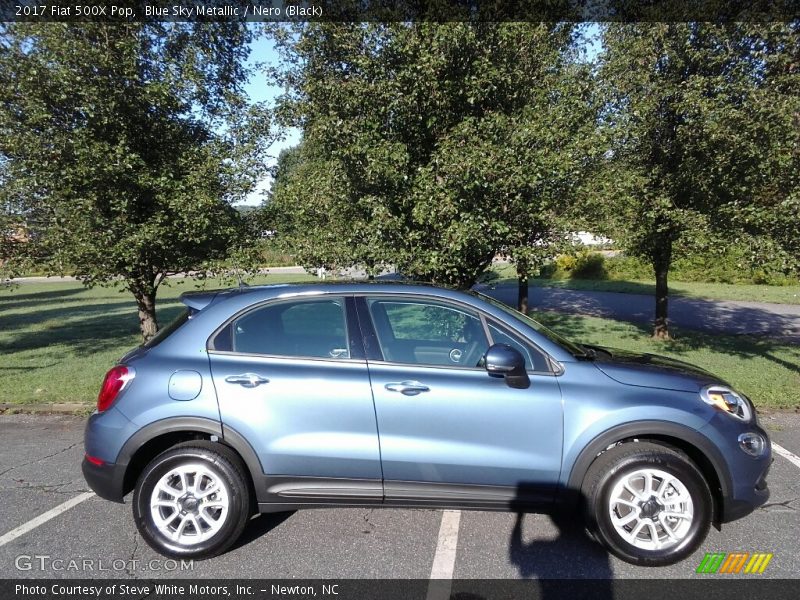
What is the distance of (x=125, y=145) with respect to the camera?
21.1 feet

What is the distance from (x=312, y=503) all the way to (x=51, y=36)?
623 cm

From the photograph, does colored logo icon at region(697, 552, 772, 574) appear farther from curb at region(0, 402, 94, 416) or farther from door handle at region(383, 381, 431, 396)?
curb at region(0, 402, 94, 416)

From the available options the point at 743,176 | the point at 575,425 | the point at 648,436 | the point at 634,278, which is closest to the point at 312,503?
the point at 575,425

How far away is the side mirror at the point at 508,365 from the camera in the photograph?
305 cm

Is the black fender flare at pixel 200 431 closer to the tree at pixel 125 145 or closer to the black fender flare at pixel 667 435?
the black fender flare at pixel 667 435

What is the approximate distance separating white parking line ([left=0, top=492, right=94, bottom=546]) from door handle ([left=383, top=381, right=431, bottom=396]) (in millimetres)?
2569

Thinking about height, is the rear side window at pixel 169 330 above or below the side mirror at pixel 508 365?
above

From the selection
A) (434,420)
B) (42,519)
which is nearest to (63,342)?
(42,519)

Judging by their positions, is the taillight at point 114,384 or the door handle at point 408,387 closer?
the door handle at point 408,387

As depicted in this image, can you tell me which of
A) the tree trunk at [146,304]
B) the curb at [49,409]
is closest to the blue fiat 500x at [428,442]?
the curb at [49,409]

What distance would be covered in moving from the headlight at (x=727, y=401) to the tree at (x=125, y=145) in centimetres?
565

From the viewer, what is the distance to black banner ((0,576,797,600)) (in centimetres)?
277

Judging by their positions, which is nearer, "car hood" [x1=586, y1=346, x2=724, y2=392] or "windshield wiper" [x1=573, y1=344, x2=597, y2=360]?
"car hood" [x1=586, y1=346, x2=724, y2=392]


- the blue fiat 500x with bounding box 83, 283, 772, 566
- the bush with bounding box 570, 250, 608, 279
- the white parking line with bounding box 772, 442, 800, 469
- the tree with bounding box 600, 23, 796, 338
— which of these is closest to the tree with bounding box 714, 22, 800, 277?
the tree with bounding box 600, 23, 796, 338
